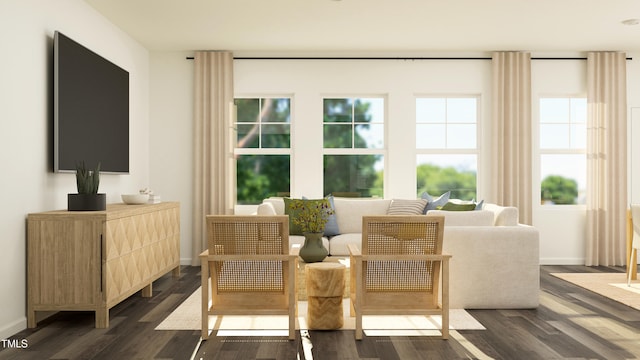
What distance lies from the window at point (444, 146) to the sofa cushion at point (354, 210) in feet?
3.03

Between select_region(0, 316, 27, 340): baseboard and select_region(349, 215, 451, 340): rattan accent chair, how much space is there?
95.4 inches

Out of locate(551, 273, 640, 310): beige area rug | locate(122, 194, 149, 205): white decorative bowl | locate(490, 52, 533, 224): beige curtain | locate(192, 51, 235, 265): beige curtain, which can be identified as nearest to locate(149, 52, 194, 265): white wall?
locate(192, 51, 235, 265): beige curtain

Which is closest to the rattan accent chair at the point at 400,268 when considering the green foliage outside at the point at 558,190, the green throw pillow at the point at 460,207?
the green throw pillow at the point at 460,207

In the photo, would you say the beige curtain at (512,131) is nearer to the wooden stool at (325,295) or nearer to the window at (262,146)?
the window at (262,146)

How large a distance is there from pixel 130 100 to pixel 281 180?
7.03 ft

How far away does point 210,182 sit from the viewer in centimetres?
709

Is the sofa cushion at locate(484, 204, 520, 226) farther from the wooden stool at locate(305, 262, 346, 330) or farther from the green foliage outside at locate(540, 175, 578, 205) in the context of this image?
the green foliage outside at locate(540, 175, 578, 205)

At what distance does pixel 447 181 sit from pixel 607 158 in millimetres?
2048

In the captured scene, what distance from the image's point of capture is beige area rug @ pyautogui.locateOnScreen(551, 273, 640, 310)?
5.04 meters

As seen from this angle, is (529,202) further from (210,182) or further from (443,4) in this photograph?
(210,182)

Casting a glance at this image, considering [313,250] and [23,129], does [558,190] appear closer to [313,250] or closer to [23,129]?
[313,250]

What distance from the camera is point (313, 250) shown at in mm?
4793

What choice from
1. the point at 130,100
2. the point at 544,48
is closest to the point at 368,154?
the point at 544,48

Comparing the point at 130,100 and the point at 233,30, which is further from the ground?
the point at 233,30
